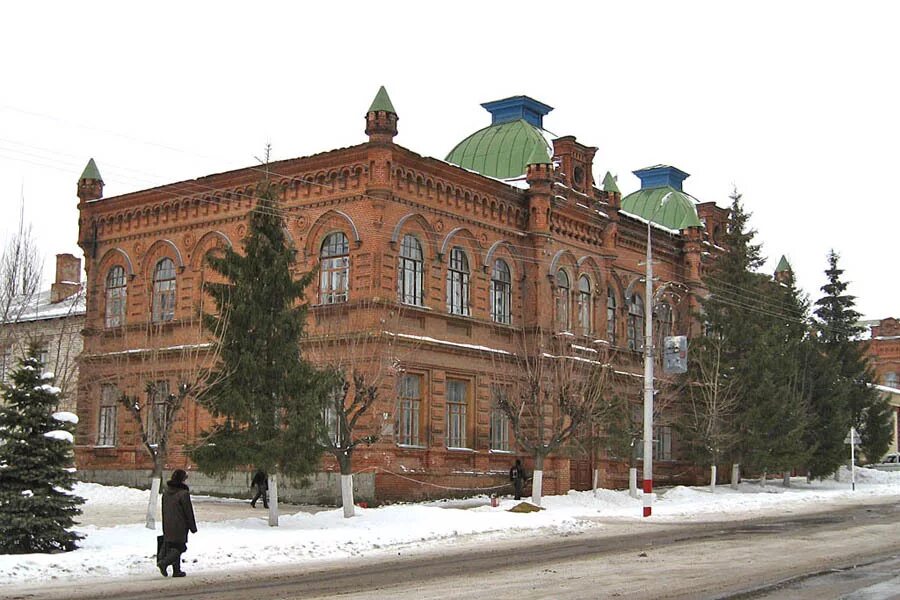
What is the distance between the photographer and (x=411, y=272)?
34406mm

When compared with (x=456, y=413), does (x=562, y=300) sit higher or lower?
higher

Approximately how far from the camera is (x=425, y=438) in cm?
3425

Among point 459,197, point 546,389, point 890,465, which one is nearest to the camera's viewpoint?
point 546,389

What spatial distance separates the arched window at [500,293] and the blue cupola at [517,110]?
9.88m

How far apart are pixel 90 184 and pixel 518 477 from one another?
19623 mm

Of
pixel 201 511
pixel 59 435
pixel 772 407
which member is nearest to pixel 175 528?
pixel 59 435

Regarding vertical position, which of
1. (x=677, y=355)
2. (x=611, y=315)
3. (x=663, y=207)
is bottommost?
(x=677, y=355)

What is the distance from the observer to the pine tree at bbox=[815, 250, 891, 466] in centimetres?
5522

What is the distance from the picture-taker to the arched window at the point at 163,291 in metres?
38.3

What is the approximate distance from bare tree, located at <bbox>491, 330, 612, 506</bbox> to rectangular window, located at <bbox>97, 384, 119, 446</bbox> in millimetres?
13954

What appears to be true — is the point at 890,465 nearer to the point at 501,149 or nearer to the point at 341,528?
the point at 501,149

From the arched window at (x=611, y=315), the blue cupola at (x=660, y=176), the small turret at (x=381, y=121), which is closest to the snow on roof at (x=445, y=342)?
the small turret at (x=381, y=121)

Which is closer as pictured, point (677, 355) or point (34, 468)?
point (34, 468)

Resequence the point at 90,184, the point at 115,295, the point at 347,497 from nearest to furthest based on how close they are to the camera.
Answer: the point at 347,497 → the point at 115,295 → the point at 90,184
